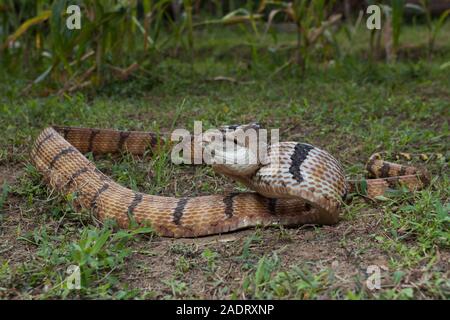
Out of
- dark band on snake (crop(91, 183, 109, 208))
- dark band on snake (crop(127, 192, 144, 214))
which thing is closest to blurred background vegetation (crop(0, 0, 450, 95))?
dark band on snake (crop(91, 183, 109, 208))

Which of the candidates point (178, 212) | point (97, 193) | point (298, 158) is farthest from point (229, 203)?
point (97, 193)

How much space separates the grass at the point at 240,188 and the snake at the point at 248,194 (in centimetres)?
9

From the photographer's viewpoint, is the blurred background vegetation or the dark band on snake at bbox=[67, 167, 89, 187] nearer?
the dark band on snake at bbox=[67, 167, 89, 187]

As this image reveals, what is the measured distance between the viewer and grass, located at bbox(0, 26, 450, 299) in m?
3.07

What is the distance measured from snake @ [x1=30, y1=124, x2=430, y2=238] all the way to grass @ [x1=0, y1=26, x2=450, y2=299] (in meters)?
0.09

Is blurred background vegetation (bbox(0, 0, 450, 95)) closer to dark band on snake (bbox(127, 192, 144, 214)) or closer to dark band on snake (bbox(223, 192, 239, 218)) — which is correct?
Answer: dark band on snake (bbox(127, 192, 144, 214))

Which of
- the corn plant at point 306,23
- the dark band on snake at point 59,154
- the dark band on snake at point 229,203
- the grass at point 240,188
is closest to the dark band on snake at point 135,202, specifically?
the grass at point 240,188

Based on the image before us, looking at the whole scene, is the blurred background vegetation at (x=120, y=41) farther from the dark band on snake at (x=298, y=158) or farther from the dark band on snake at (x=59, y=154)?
the dark band on snake at (x=298, y=158)

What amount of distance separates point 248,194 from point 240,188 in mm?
566

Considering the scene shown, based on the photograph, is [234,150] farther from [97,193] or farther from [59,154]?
[59,154]

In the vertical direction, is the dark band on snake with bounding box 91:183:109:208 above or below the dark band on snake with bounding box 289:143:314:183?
below

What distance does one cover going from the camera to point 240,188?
4.56m

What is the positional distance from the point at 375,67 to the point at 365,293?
224 inches

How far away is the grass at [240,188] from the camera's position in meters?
3.07
